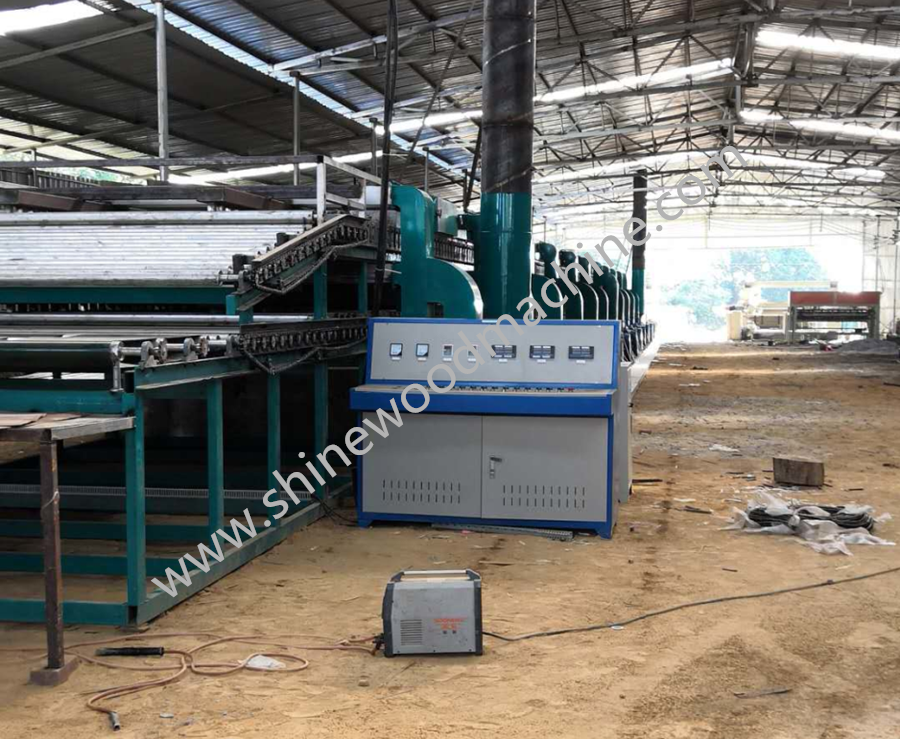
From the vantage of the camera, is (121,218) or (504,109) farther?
(504,109)

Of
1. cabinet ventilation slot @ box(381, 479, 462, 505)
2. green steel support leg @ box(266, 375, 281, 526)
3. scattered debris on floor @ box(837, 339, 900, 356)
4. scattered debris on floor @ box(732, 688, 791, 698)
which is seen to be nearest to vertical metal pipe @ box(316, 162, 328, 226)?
green steel support leg @ box(266, 375, 281, 526)

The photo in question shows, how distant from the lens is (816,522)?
529cm

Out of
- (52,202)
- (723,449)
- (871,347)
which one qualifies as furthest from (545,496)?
(871,347)

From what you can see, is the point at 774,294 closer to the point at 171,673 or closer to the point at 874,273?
the point at 874,273

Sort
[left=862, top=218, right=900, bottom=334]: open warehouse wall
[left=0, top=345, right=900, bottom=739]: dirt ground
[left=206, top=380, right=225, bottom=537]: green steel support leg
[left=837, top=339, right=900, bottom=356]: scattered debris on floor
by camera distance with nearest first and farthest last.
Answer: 1. [left=0, top=345, right=900, bottom=739]: dirt ground
2. [left=206, top=380, right=225, bottom=537]: green steel support leg
3. [left=837, top=339, right=900, bottom=356]: scattered debris on floor
4. [left=862, top=218, right=900, bottom=334]: open warehouse wall

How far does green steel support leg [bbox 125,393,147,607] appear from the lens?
3.53 metres

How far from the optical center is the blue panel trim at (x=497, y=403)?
4.95m

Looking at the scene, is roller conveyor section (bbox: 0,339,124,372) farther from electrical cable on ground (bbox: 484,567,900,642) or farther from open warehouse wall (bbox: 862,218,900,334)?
open warehouse wall (bbox: 862,218,900,334)

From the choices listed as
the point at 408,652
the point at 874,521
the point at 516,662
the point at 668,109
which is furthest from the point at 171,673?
the point at 668,109

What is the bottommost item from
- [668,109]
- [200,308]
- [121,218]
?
[200,308]

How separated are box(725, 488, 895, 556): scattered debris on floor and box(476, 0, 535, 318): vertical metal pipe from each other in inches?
94.1

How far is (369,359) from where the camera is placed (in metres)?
5.51

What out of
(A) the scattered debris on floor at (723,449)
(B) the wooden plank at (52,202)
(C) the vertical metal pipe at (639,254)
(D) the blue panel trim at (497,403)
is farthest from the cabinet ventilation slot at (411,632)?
(C) the vertical metal pipe at (639,254)

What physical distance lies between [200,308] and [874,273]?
114 ft
